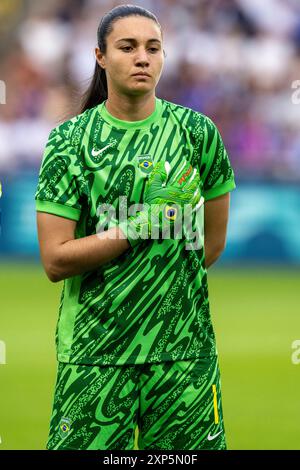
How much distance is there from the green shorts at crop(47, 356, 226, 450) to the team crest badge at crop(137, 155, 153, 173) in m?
0.72

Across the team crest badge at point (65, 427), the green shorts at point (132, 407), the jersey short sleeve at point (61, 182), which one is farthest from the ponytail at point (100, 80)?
the team crest badge at point (65, 427)

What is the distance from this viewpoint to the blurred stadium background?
12484mm

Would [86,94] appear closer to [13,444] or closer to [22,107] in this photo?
[13,444]

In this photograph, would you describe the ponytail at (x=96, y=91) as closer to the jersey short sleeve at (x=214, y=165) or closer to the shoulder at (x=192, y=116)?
the shoulder at (x=192, y=116)

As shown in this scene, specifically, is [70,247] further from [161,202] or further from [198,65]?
[198,65]

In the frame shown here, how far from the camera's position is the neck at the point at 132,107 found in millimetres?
4105

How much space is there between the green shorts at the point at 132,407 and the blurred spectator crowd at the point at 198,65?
1228 centimetres

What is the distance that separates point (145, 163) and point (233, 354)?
6.09 meters

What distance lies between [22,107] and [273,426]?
10.5 m

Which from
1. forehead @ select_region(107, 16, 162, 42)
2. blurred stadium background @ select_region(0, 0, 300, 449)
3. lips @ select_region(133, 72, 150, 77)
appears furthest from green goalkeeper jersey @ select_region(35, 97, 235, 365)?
blurred stadium background @ select_region(0, 0, 300, 449)

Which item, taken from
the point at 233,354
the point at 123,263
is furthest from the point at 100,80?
the point at 233,354

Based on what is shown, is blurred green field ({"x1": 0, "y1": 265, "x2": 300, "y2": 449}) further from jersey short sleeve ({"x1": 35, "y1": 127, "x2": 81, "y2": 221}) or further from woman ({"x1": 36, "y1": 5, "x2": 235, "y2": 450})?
jersey short sleeve ({"x1": 35, "y1": 127, "x2": 81, "y2": 221})

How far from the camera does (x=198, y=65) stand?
55.2ft
